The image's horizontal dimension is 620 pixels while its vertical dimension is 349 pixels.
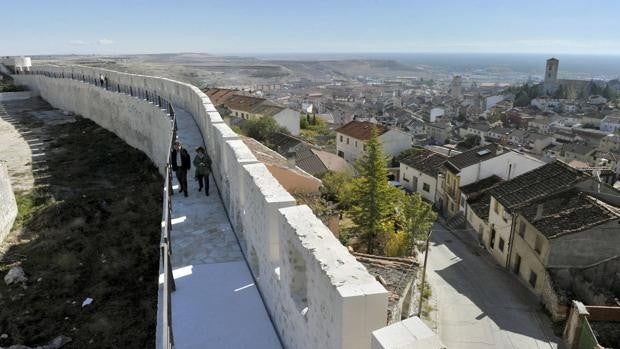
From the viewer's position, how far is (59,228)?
12125mm

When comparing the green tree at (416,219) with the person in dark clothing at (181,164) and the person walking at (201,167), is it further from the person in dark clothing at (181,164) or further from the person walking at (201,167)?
the person in dark clothing at (181,164)

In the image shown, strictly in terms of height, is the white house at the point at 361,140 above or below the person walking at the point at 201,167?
below

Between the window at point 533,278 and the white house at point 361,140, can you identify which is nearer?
the window at point 533,278

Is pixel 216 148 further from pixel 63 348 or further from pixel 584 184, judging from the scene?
pixel 584 184

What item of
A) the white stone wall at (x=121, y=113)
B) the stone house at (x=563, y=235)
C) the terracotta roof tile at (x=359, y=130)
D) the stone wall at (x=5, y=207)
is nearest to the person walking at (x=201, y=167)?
the white stone wall at (x=121, y=113)

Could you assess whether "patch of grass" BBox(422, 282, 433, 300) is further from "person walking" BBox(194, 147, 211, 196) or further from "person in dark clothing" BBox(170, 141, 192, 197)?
"person in dark clothing" BBox(170, 141, 192, 197)

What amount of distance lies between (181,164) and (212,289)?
393cm

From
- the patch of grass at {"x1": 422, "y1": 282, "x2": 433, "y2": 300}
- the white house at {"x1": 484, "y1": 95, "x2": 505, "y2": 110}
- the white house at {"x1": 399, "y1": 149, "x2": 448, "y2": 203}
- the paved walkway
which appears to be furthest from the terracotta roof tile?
the white house at {"x1": 484, "y1": 95, "x2": 505, "y2": 110}

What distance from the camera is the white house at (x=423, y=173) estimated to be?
31.2 m

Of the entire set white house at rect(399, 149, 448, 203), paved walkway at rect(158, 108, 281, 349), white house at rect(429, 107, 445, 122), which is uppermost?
paved walkway at rect(158, 108, 281, 349)

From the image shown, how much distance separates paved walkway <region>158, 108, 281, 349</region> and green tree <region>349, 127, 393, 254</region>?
10296 mm

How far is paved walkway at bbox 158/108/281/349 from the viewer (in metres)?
5.04

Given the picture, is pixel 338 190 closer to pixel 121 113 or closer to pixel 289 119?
pixel 121 113

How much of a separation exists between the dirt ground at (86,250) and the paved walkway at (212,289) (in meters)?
1.75
